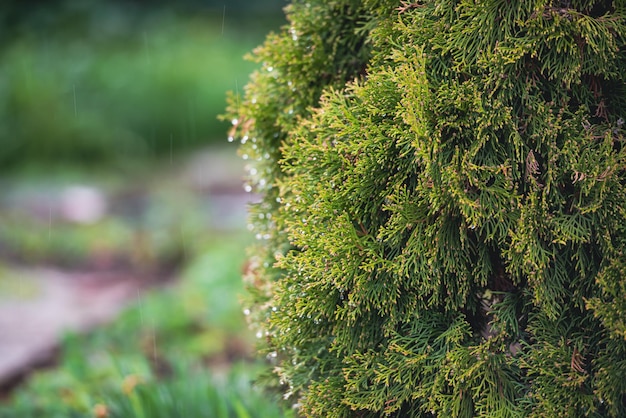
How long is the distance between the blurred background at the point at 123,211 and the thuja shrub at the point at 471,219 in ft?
3.56

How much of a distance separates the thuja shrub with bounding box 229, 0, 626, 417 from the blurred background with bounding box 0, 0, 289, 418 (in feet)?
3.56

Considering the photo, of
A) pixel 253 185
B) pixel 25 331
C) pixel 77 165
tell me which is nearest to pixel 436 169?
pixel 253 185

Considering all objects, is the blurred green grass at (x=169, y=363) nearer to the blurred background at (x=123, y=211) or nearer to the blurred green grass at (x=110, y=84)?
the blurred background at (x=123, y=211)

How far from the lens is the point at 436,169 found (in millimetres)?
1867

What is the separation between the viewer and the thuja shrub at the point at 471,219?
1.81 meters

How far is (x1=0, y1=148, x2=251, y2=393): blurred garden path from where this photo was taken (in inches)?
204

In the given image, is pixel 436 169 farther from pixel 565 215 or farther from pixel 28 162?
pixel 28 162

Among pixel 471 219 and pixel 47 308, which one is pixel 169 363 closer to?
pixel 47 308

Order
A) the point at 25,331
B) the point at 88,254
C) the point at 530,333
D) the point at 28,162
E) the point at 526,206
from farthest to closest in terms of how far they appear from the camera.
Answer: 1. the point at 28,162
2. the point at 88,254
3. the point at 25,331
4. the point at 530,333
5. the point at 526,206

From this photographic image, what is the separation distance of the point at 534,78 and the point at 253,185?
4.13ft

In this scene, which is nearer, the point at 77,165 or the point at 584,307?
the point at 584,307

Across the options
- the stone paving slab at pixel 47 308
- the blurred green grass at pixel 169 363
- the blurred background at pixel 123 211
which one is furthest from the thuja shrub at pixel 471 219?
the stone paving slab at pixel 47 308

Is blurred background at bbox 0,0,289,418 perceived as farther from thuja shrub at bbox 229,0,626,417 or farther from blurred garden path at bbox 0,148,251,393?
thuja shrub at bbox 229,0,626,417

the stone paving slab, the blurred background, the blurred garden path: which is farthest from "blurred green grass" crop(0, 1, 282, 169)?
the stone paving slab
